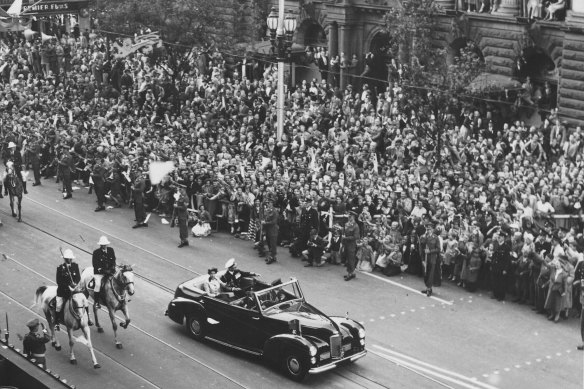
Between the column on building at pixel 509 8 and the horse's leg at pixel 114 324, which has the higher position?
the column on building at pixel 509 8

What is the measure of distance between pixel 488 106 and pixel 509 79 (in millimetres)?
2566

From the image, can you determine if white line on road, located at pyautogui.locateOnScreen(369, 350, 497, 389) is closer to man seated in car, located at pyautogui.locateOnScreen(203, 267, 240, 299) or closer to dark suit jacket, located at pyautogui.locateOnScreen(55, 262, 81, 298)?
man seated in car, located at pyautogui.locateOnScreen(203, 267, 240, 299)

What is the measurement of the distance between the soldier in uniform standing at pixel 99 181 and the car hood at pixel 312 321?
12.9 m

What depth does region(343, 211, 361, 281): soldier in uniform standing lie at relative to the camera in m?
28.5

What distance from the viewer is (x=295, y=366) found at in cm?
2211

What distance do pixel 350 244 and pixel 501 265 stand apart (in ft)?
12.6

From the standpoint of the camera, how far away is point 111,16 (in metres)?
43.6

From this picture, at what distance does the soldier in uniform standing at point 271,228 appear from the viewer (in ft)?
97.7

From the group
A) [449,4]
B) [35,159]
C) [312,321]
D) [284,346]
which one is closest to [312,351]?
[284,346]

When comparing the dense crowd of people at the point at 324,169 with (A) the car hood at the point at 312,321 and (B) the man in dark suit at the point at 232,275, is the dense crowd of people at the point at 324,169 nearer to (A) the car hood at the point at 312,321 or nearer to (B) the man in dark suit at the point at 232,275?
(B) the man in dark suit at the point at 232,275

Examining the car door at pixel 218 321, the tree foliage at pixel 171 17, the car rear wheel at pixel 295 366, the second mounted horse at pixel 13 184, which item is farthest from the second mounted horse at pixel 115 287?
the tree foliage at pixel 171 17

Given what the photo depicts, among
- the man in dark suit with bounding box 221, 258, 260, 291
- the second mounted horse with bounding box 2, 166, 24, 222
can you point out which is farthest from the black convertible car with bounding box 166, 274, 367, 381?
the second mounted horse with bounding box 2, 166, 24, 222

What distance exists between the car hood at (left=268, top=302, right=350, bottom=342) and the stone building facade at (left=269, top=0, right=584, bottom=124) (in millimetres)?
18164

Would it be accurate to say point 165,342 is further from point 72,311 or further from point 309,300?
point 309,300
